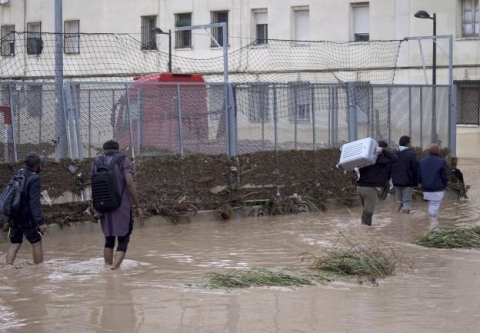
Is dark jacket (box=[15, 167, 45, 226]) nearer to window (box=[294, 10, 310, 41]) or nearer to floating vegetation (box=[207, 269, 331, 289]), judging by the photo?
floating vegetation (box=[207, 269, 331, 289])

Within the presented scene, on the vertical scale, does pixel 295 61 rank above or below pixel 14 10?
below

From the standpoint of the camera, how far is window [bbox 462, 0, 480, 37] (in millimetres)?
35125

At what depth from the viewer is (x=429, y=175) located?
18.2m

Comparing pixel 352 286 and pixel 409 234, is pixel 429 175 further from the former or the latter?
pixel 352 286

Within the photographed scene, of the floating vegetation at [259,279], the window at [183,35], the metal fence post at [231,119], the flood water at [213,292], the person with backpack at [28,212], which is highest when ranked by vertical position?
the window at [183,35]

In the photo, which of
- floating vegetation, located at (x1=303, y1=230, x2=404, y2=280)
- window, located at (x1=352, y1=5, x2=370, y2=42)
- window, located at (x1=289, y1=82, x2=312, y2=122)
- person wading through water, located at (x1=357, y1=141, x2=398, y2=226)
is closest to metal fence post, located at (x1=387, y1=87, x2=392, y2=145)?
window, located at (x1=289, y1=82, x2=312, y2=122)

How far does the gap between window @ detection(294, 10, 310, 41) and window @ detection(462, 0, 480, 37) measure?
19.5 feet

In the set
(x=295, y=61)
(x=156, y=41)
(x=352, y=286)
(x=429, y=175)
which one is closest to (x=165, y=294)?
(x=352, y=286)

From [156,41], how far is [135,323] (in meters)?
31.3

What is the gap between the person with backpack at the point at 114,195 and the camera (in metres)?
12.2

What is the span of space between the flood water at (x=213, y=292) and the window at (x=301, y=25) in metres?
22.4

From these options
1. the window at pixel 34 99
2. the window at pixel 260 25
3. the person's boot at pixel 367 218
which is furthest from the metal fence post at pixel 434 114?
the window at pixel 260 25

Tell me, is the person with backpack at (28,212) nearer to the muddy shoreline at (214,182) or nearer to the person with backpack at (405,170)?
the muddy shoreline at (214,182)

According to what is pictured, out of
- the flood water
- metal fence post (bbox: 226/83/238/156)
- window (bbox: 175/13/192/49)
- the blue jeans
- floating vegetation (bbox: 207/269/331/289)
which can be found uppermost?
window (bbox: 175/13/192/49)
